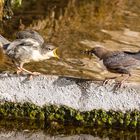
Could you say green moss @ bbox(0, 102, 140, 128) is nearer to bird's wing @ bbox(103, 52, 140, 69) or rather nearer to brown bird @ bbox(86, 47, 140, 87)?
brown bird @ bbox(86, 47, 140, 87)

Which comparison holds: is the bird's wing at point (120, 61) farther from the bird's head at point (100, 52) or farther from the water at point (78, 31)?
the water at point (78, 31)

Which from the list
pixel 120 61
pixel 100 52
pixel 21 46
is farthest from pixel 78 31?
pixel 120 61

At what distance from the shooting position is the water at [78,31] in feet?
29.0

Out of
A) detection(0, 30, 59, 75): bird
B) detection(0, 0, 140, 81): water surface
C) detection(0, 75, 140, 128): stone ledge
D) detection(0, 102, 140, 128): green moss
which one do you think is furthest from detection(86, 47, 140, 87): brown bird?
detection(0, 0, 140, 81): water surface

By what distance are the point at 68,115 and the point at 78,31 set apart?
545cm

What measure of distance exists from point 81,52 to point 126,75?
128 inches

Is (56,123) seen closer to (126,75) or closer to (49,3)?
(126,75)

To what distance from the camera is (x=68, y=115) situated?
8.93 meters

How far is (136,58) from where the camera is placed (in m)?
8.76

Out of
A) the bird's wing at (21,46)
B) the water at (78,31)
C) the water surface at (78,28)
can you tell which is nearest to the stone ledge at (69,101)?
the water at (78,31)

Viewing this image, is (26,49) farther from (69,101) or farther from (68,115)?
(68,115)

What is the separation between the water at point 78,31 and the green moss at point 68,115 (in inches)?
6.3

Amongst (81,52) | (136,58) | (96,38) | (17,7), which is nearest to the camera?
(136,58)

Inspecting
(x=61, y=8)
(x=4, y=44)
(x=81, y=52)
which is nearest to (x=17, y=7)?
(x=61, y=8)
